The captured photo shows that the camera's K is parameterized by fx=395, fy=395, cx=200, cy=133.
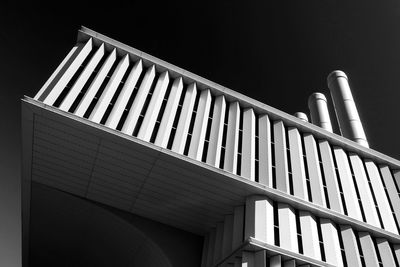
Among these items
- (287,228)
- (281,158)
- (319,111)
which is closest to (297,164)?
(281,158)

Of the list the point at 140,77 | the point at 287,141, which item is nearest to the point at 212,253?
the point at 287,141

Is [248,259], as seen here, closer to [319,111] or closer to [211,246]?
[211,246]

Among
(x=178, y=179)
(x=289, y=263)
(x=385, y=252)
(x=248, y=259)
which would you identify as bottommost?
(x=248, y=259)

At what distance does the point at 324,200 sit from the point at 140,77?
8.91 metres

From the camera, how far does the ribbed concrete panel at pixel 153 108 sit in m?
13.6

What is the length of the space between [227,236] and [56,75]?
811 centimetres

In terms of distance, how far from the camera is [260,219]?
42.3 feet

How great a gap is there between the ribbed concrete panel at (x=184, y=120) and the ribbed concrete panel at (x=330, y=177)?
20.2 ft

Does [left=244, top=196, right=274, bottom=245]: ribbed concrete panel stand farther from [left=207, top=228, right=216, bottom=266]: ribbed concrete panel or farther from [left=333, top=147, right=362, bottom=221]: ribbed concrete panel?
[left=333, top=147, right=362, bottom=221]: ribbed concrete panel

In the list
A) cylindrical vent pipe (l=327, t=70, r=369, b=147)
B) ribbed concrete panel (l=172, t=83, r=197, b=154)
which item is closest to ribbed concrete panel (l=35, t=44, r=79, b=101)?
ribbed concrete panel (l=172, t=83, r=197, b=154)

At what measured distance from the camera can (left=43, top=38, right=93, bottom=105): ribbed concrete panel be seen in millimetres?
12729

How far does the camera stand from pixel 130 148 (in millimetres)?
12773

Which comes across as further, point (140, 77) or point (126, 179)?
point (140, 77)

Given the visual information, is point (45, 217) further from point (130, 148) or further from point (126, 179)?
point (130, 148)
